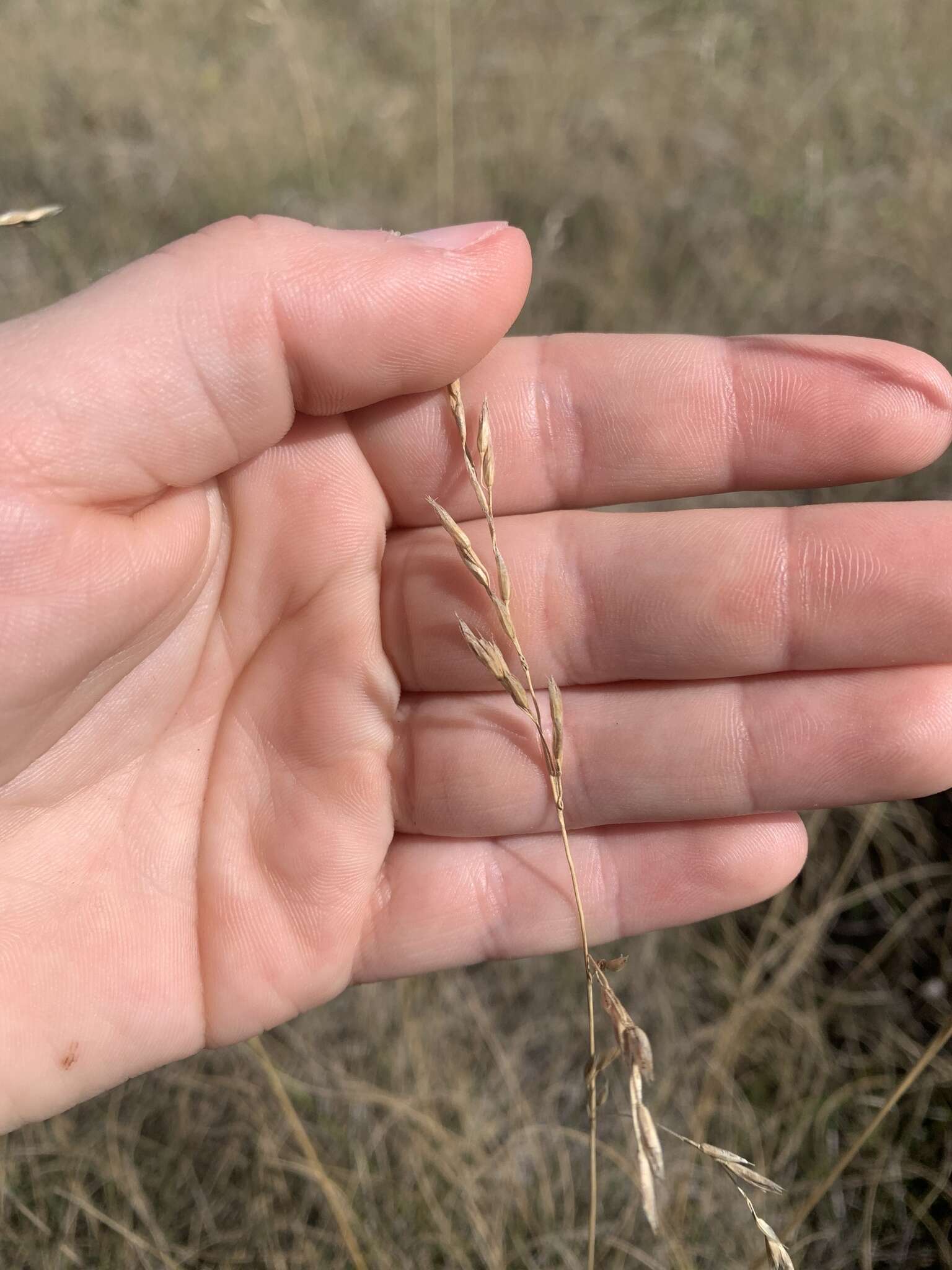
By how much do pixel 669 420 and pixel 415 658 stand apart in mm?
646

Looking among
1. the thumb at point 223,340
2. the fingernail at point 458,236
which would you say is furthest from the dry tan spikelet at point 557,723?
the fingernail at point 458,236

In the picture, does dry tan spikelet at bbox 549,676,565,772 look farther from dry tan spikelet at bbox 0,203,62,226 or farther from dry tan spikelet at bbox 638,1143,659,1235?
dry tan spikelet at bbox 0,203,62,226

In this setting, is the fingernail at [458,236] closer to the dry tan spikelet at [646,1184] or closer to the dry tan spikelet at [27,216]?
the dry tan spikelet at [27,216]

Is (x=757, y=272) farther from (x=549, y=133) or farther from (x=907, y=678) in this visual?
(x=907, y=678)

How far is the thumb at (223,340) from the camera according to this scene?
1.32 meters

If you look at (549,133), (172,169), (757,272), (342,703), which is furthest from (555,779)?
(172,169)

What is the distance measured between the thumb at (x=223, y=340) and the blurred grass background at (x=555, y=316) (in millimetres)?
1407

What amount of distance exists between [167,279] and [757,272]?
231cm

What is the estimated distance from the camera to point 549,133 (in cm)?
337

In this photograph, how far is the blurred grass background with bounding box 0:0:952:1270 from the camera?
6.32 feet

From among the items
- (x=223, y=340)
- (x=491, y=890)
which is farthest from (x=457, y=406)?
(x=491, y=890)

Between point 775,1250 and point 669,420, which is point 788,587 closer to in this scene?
point 669,420

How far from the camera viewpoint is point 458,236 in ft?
4.73

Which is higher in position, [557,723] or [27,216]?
[27,216]
